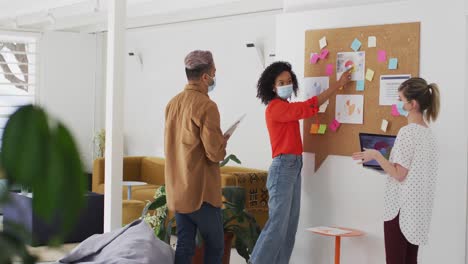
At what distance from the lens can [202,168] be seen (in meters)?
4.39

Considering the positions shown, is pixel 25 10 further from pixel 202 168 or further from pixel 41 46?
pixel 202 168

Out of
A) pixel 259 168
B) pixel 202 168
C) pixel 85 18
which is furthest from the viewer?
pixel 85 18

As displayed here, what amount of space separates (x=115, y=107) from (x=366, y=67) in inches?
75.6

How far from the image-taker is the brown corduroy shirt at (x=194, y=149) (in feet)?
14.1

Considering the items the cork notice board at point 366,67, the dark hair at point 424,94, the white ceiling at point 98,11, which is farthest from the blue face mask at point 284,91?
the white ceiling at point 98,11

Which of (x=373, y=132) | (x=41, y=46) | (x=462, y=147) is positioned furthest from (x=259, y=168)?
(x=41, y=46)

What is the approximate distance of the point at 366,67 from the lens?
498cm

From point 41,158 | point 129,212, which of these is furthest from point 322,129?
point 41,158

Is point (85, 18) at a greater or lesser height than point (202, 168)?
greater

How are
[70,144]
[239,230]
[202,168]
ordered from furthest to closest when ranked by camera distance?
[239,230]
[202,168]
[70,144]

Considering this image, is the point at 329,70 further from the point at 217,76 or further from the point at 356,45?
the point at 217,76

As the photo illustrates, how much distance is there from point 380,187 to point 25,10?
26.8 feet

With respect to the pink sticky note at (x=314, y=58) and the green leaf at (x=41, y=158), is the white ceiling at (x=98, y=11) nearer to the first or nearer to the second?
the pink sticky note at (x=314, y=58)

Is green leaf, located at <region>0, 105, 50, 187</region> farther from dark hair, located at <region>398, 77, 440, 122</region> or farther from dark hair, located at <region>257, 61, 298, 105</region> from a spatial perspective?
dark hair, located at <region>257, 61, 298, 105</region>
